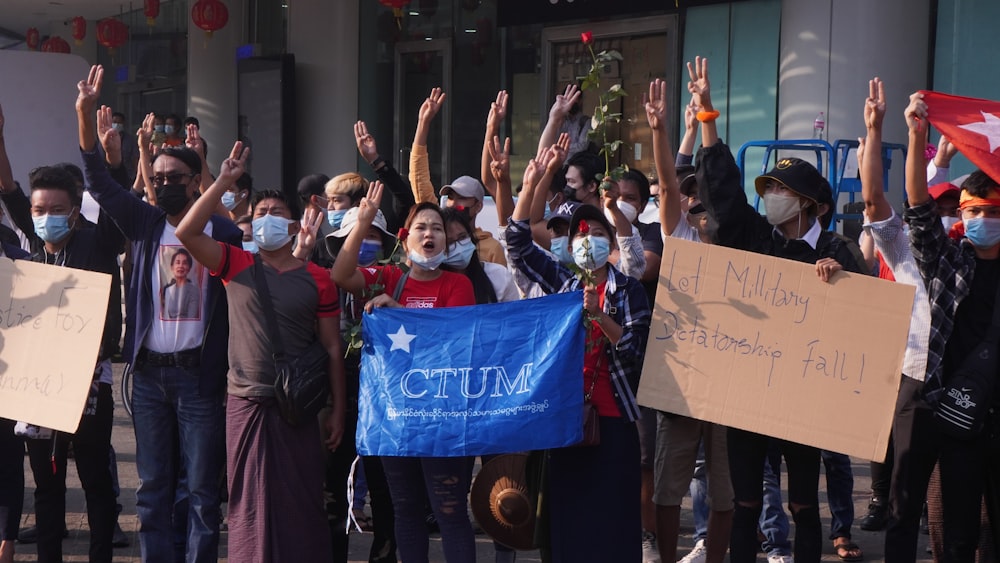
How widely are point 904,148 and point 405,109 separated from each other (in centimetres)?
855

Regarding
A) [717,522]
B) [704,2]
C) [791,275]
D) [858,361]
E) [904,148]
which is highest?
[704,2]

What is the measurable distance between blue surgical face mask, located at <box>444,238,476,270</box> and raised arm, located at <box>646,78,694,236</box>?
0.92 m

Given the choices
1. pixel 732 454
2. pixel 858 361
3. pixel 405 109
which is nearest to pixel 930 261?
pixel 858 361

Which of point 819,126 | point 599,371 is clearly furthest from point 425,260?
point 819,126

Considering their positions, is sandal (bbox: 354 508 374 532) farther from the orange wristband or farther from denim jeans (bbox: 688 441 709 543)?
the orange wristband

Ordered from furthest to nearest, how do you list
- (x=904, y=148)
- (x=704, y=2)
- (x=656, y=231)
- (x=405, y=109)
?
(x=405, y=109)
(x=704, y=2)
(x=904, y=148)
(x=656, y=231)

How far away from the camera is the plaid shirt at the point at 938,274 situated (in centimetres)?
493

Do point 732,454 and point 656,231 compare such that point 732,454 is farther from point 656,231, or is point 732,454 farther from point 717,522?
point 656,231

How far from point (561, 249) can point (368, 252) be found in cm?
101

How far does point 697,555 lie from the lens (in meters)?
6.43

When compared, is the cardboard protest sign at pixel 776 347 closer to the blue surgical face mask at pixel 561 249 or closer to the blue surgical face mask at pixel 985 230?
the blue surgical face mask at pixel 985 230

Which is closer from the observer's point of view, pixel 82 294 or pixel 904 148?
pixel 82 294

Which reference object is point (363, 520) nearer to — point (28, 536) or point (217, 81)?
point (28, 536)

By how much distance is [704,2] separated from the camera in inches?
522
